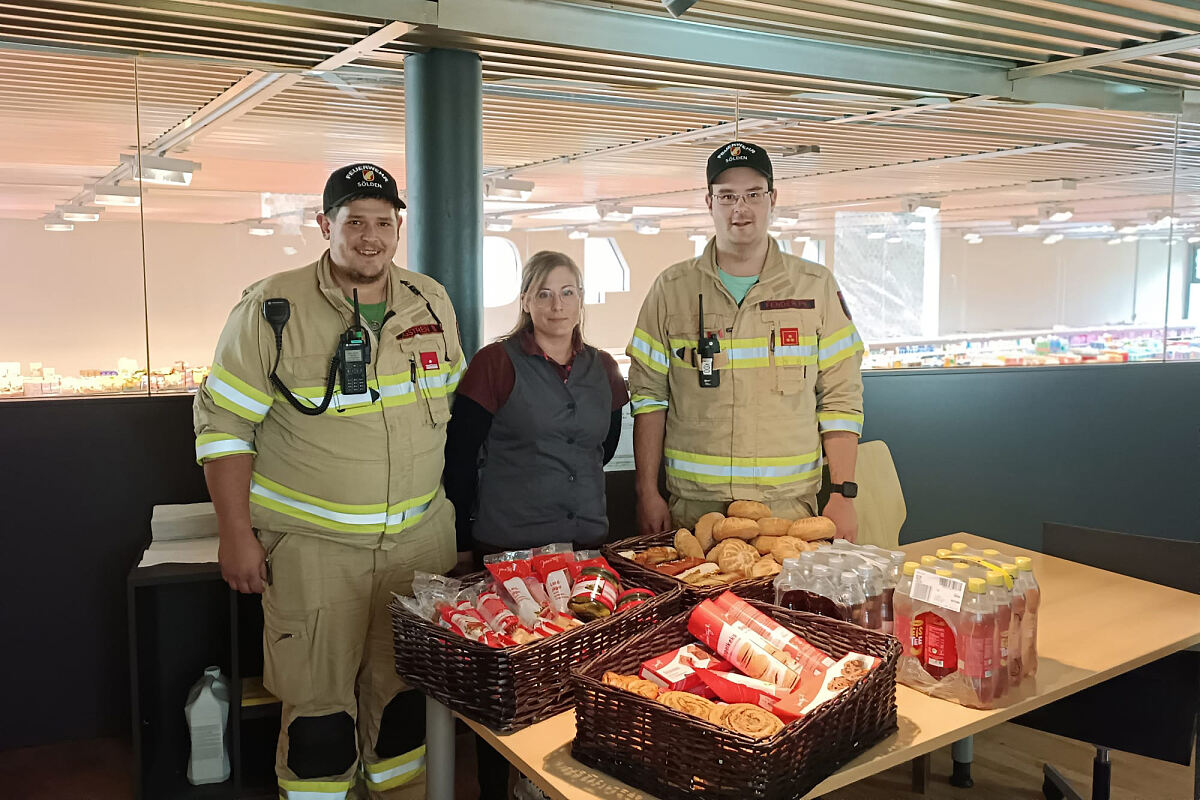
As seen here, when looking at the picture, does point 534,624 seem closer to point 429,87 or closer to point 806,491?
point 806,491

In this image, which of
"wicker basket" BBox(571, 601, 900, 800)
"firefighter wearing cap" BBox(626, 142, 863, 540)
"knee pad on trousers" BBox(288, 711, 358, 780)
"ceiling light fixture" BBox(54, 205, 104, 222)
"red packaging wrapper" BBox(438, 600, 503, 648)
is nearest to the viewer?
"wicker basket" BBox(571, 601, 900, 800)

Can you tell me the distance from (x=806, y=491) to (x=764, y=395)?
0.35 m

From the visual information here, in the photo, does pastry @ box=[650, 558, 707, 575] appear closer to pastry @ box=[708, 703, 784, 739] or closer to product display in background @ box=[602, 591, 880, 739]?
product display in background @ box=[602, 591, 880, 739]

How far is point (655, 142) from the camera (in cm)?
484

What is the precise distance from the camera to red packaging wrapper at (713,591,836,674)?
1830mm

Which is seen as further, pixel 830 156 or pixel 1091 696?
pixel 830 156

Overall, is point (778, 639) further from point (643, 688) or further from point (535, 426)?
point (535, 426)

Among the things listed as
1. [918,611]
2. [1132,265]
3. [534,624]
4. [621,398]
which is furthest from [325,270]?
[1132,265]

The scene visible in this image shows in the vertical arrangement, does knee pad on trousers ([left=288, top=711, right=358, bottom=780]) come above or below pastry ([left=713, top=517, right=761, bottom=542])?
below

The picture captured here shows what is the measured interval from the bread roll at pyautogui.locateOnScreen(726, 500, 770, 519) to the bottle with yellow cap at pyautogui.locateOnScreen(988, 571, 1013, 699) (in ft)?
2.49

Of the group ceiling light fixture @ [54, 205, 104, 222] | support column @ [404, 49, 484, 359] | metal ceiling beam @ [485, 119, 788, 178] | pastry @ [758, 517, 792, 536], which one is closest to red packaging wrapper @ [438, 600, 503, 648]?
pastry @ [758, 517, 792, 536]

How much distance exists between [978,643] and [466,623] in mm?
1044

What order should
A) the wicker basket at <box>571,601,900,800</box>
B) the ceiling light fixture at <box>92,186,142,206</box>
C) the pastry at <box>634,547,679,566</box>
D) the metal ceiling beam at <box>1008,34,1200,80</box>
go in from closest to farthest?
the wicker basket at <box>571,601,900,800</box> → the pastry at <box>634,547,679,566</box> → the ceiling light fixture at <box>92,186,142,206</box> → the metal ceiling beam at <box>1008,34,1200,80</box>

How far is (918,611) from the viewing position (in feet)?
6.77
